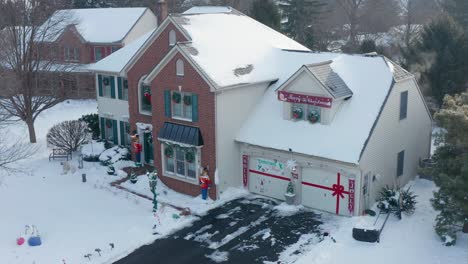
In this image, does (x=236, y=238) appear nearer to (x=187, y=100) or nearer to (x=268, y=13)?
(x=187, y=100)

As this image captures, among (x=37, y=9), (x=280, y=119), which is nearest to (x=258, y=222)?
(x=280, y=119)

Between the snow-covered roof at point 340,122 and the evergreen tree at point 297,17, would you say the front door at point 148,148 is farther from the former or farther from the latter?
the evergreen tree at point 297,17

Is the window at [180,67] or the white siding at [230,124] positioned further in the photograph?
the window at [180,67]

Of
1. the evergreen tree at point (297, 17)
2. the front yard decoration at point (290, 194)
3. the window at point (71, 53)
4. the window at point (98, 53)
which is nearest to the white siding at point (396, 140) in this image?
the front yard decoration at point (290, 194)

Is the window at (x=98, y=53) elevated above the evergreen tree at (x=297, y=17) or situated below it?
below

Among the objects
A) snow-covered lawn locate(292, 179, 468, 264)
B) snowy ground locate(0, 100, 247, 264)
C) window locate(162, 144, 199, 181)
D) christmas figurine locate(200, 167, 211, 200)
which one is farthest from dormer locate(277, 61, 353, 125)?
snowy ground locate(0, 100, 247, 264)

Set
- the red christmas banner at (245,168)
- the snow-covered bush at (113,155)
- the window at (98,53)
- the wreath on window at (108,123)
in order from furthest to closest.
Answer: the window at (98,53) < the wreath on window at (108,123) < the snow-covered bush at (113,155) < the red christmas banner at (245,168)
